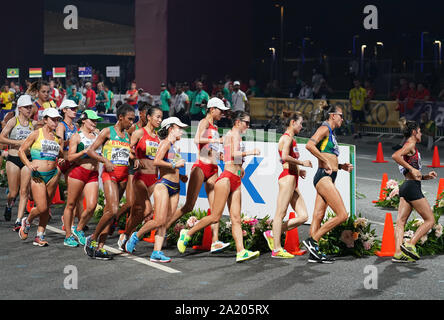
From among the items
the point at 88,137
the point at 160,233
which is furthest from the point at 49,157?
the point at 160,233

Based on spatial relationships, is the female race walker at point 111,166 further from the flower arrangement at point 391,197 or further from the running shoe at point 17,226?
the flower arrangement at point 391,197

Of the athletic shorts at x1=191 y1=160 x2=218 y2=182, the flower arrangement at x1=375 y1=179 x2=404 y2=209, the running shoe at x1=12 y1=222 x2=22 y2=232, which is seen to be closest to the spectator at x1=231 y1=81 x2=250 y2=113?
the flower arrangement at x1=375 y1=179 x2=404 y2=209

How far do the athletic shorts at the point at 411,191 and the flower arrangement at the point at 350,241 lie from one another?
77 cm

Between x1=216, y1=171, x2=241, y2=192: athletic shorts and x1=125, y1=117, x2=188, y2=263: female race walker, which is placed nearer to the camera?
x1=125, y1=117, x2=188, y2=263: female race walker

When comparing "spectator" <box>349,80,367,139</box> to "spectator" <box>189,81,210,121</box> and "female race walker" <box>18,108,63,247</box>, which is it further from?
"female race walker" <box>18,108,63,247</box>

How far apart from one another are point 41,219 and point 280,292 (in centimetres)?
410

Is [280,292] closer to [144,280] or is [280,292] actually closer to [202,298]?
[202,298]

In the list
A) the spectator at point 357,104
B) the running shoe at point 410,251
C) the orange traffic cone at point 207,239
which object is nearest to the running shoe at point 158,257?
the orange traffic cone at point 207,239

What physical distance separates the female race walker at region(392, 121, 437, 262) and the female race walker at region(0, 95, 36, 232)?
227 inches

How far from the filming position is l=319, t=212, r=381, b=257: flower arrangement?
10078 mm

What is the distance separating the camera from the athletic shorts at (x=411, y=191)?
963cm

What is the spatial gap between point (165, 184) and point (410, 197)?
3.03 metres

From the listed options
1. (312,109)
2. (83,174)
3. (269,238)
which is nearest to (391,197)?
(269,238)

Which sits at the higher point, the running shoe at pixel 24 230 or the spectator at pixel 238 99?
the spectator at pixel 238 99
